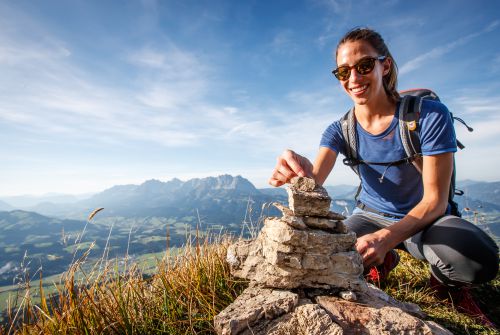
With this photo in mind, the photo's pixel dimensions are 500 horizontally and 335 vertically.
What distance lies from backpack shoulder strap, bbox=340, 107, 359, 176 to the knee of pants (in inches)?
71.0

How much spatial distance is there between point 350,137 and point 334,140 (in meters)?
0.34

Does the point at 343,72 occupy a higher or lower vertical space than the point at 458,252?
higher

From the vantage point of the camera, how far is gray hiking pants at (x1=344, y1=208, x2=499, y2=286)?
398cm

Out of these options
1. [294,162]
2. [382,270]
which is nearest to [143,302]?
[294,162]

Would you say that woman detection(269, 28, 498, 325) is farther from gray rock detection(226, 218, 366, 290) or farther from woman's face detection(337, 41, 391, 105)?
gray rock detection(226, 218, 366, 290)

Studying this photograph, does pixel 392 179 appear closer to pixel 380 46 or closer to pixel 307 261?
pixel 380 46

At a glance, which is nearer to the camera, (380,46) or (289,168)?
(289,168)

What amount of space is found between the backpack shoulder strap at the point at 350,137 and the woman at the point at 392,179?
10 cm

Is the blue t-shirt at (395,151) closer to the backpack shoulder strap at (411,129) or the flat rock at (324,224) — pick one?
the backpack shoulder strap at (411,129)

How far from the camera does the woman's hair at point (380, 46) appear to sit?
484 centimetres

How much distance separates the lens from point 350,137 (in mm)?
5238

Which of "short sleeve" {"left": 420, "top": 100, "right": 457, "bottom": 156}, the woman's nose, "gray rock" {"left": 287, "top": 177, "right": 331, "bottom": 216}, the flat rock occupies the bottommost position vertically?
the flat rock

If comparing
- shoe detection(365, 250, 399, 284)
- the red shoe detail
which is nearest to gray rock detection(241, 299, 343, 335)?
shoe detection(365, 250, 399, 284)

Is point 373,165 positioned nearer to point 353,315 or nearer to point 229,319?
point 353,315
